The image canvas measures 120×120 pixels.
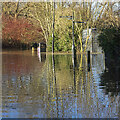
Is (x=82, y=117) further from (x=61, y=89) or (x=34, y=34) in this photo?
(x=34, y=34)

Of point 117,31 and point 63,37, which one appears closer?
point 117,31

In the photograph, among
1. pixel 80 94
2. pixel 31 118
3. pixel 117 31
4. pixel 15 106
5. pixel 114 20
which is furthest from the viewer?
pixel 114 20

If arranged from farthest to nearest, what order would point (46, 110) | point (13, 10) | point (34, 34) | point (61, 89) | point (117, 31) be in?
point (13, 10)
point (34, 34)
point (117, 31)
point (61, 89)
point (46, 110)

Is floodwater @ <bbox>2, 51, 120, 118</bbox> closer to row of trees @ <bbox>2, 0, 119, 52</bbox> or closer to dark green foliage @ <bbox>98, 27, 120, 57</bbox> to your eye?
dark green foliage @ <bbox>98, 27, 120, 57</bbox>

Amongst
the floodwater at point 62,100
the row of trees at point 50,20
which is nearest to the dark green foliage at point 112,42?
the row of trees at point 50,20

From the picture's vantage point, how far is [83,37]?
4769 cm

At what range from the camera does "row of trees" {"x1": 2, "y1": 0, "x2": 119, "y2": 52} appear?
47.6 m

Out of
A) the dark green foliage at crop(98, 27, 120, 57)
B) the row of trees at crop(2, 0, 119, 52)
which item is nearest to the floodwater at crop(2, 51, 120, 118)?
the dark green foliage at crop(98, 27, 120, 57)

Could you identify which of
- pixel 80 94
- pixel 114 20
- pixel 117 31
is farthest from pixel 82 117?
pixel 114 20

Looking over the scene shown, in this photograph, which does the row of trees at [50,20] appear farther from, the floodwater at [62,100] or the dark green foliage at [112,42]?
the floodwater at [62,100]

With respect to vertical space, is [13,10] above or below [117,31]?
above

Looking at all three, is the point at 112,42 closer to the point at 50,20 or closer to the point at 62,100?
the point at 62,100

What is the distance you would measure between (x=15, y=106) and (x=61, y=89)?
11.7ft

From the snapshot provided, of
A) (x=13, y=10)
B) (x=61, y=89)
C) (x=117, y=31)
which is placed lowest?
(x=61, y=89)
